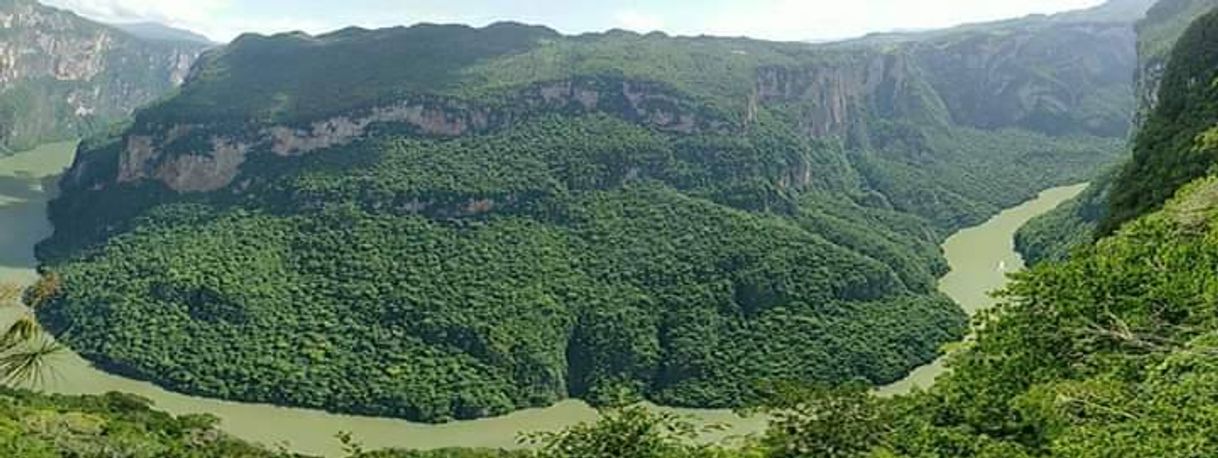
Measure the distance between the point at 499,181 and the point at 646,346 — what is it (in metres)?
18.5

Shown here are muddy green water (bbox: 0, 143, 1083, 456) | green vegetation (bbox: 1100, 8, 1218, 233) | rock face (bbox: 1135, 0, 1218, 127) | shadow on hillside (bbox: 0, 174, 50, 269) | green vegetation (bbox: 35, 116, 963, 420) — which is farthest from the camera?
shadow on hillside (bbox: 0, 174, 50, 269)

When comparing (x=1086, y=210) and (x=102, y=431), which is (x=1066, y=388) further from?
(x=1086, y=210)

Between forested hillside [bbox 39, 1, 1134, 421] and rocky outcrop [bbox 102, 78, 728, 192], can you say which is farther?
rocky outcrop [bbox 102, 78, 728, 192]

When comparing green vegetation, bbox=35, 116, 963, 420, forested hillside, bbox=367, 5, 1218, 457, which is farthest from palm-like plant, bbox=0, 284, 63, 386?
green vegetation, bbox=35, 116, 963, 420

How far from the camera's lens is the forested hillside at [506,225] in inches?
2082

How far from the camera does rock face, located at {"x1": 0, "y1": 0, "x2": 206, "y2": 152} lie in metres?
159

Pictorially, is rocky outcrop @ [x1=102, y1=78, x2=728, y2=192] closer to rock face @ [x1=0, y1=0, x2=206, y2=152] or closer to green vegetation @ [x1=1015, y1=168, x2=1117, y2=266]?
green vegetation @ [x1=1015, y1=168, x2=1117, y2=266]

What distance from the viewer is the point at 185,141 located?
78750mm

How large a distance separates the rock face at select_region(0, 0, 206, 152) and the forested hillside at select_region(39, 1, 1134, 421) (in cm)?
6475

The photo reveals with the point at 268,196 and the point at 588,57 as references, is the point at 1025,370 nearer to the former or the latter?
the point at 268,196

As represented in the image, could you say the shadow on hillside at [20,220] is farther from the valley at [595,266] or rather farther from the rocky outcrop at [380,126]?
the rocky outcrop at [380,126]

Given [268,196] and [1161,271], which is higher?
[1161,271]

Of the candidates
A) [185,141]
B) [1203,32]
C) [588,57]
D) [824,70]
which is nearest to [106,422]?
[1203,32]

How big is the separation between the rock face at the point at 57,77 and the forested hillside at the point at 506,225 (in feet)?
212
